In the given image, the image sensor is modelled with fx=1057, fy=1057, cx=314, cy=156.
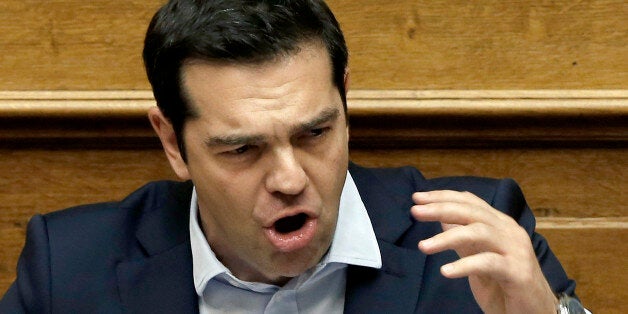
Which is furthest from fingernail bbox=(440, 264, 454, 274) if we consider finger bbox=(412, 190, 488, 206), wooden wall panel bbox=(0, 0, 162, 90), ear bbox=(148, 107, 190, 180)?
wooden wall panel bbox=(0, 0, 162, 90)

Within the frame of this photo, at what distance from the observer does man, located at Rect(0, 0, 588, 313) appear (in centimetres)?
132

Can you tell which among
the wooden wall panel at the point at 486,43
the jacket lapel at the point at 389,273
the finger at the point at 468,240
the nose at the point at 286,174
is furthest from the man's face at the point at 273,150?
the wooden wall panel at the point at 486,43

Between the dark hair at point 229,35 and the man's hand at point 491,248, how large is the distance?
10.2 inches

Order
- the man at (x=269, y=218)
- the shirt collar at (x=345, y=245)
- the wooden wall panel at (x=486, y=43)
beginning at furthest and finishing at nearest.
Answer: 1. the wooden wall panel at (x=486, y=43)
2. the shirt collar at (x=345, y=245)
3. the man at (x=269, y=218)

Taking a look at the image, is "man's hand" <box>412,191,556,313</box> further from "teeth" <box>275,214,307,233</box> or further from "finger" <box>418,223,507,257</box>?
"teeth" <box>275,214,307,233</box>

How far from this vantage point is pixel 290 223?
4.66 ft

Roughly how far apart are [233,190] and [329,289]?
0.23m

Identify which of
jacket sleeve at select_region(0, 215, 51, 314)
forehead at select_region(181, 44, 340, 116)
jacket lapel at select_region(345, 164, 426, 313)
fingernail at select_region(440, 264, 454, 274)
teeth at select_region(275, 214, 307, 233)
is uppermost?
forehead at select_region(181, 44, 340, 116)

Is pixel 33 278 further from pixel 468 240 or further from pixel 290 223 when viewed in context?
pixel 468 240

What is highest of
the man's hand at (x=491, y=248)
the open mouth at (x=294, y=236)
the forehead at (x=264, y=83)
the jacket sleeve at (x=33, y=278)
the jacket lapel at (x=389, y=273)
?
the forehead at (x=264, y=83)

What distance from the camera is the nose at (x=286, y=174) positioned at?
133 cm

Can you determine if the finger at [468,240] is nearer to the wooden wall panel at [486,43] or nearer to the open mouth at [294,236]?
the open mouth at [294,236]

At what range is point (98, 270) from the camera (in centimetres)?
154

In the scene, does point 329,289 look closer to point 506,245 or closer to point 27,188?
point 506,245
